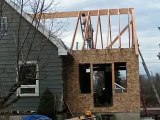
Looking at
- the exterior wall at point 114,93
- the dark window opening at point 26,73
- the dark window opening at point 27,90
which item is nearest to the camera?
the dark window opening at point 26,73

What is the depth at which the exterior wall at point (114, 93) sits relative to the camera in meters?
21.7

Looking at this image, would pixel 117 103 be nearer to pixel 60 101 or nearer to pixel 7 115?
pixel 60 101

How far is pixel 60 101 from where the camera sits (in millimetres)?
20797

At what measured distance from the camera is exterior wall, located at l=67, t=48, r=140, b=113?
2173cm

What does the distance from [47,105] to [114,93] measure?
400cm

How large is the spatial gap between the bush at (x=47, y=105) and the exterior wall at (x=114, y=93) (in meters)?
2.26

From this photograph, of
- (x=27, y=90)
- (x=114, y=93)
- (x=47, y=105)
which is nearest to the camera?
(x=47, y=105)

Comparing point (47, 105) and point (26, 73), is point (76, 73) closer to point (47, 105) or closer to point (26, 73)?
point (47, 105)


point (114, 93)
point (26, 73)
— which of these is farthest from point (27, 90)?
point (26, 73)

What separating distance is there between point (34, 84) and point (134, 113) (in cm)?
513

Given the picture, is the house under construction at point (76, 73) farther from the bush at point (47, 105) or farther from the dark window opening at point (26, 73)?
the dark window opening at point (26, 73)

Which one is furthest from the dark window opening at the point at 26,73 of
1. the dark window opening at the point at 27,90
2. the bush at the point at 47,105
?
the dark window opening at the point at 27,90

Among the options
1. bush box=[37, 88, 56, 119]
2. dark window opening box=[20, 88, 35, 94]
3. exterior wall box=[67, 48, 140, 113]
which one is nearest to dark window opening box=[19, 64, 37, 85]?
bush box=[37, 88, 56, 119]

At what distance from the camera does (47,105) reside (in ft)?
63.9
